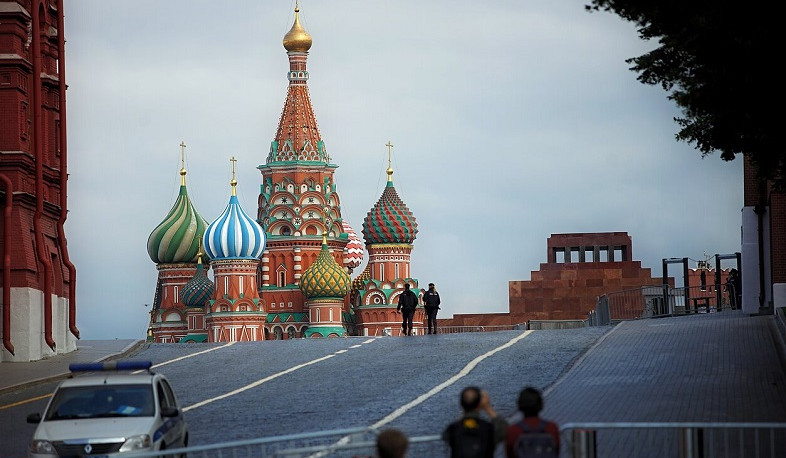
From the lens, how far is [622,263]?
78.6m

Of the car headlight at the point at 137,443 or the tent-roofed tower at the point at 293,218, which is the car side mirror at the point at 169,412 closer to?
the car headlight at the point at 137,443

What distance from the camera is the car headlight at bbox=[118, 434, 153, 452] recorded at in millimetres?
18656

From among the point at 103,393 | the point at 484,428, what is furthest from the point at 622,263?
the point at 484,428

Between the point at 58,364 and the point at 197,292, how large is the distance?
9830 cm

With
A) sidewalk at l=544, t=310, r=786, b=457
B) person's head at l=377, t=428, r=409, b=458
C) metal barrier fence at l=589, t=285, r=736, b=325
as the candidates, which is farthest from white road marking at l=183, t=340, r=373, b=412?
person's head at l=377, t=428, r=409, b=458

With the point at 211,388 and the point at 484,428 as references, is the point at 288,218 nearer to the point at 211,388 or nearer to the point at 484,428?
the point at 211,388

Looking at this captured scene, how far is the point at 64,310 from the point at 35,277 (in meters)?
2.60

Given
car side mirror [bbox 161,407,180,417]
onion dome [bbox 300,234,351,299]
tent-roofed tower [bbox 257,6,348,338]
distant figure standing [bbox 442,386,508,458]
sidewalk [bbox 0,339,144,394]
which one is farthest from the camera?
tent-roofed tower [bbox 257,6,348,338]

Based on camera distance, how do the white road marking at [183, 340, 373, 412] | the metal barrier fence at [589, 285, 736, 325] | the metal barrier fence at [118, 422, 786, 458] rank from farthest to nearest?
the metal barrier fence at [589, 285, 736, 325] → the white road marking at [183, 340, 373, 412] → the metal barrier fence at [118, 422, 786, 458]

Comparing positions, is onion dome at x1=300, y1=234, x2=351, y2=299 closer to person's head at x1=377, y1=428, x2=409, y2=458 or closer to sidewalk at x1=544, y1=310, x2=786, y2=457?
sidewalk at x1=544, y1=310, x2=786, y2=457

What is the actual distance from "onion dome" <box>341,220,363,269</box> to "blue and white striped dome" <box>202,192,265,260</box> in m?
17.0

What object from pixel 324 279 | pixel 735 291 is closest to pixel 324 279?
pixel 324 279

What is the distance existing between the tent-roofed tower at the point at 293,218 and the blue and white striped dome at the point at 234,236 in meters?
6.41

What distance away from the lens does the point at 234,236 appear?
436ft
